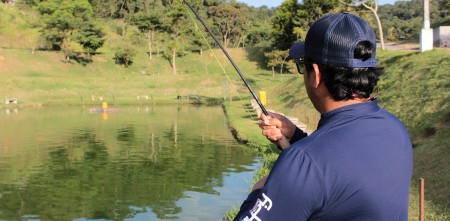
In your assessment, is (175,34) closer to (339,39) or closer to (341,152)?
(339,39)

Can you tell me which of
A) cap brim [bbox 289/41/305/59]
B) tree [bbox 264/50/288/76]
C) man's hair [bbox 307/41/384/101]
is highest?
tree [bbox 264/50/288/76]

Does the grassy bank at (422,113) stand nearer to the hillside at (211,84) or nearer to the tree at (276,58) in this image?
the hillside at (211,84)

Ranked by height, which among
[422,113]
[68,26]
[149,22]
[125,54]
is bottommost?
[422,113]

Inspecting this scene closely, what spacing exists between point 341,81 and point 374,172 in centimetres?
39

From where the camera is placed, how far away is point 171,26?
73938 mm

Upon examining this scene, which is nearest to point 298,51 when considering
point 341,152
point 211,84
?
point 341,152

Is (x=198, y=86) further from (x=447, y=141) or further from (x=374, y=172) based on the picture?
(x=374, y=172)

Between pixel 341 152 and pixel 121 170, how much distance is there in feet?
56.5

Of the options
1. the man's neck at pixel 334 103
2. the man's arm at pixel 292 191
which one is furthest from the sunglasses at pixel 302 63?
the man's arm at pixel 292 191

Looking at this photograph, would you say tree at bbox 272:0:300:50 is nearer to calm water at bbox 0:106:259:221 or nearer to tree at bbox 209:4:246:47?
tree at bbox 209:4:246:47

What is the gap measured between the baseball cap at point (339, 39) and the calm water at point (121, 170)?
1099 cm

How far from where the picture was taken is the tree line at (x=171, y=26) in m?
63.3

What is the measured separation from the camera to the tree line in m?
63.3

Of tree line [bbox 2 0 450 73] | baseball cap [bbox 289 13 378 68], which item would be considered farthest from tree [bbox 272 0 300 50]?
baseball cap [bbox 289 13 378 68]
